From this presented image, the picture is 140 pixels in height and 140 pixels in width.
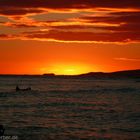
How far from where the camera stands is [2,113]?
39.8m

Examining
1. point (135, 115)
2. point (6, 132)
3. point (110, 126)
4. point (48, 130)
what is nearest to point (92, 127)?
point (110, 126)

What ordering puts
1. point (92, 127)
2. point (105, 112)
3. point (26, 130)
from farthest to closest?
1. point (105, 112)
2. point (92, 127)
3. point (26, 130)

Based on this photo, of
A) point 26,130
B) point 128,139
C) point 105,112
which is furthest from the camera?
point 105,112

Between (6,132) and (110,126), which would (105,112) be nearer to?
(110,126)

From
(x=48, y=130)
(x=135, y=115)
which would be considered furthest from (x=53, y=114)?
(x=48, y=130)

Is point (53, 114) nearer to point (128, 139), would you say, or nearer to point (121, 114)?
point (121, 114)

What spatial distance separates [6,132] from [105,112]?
15880 millimetres

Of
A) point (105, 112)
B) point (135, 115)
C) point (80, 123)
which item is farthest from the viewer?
point (105, 112)

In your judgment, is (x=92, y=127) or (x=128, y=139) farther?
(x=92, y=127)

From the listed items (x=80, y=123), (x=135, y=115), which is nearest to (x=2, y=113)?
(x=80, y=123)

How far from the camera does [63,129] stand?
3059 centimetres

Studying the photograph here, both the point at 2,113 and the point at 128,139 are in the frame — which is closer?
the point at 128,139

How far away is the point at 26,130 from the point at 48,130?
145 centimetres

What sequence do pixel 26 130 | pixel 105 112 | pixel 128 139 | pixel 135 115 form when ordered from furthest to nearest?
pixel 105 112 < pixel 135 115 < pixel 26 130 < pixel 128 139
